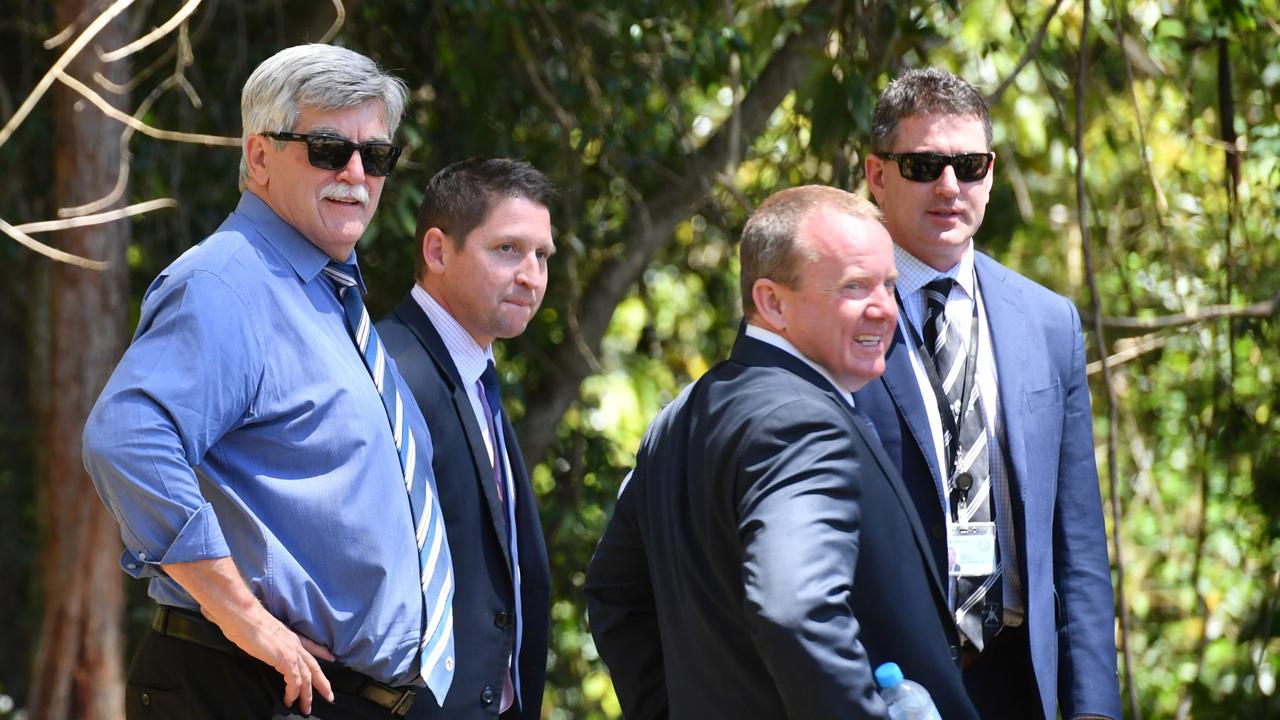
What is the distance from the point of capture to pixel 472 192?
279cm

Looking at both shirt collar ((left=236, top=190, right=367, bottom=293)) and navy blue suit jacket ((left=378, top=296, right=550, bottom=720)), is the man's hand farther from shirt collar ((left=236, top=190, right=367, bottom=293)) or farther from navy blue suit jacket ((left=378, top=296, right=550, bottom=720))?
shirt collar ((left=236, top=190, right=367, bottom=293))

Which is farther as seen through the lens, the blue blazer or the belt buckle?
the blue blazer

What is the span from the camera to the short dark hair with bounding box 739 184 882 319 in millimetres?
2057

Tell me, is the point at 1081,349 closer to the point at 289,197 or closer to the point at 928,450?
the point at 928,450

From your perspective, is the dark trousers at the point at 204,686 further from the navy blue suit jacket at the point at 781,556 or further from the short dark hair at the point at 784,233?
the short dark hair at the point at 784,233

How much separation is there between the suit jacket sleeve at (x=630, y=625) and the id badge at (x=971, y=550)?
0.49 metres

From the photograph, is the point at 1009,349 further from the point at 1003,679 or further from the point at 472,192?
the point at 472,192

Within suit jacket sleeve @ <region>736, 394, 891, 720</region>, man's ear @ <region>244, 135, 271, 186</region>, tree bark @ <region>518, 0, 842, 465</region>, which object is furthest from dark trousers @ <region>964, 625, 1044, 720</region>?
tree bark @ <region>518, 0, 842, 465</region>

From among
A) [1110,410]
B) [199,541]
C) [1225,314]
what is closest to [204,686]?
[199,541]

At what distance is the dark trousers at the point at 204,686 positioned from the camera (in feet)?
6.93

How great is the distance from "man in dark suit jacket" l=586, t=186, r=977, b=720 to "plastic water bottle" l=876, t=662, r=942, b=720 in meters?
0.05

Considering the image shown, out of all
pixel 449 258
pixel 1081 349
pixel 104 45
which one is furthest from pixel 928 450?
pixel 104 45

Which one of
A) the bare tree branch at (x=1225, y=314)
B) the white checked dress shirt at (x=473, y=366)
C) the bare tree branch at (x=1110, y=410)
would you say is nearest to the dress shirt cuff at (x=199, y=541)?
the white checked dress shirt at (x=473, y=366)

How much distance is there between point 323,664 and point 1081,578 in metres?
1.24
